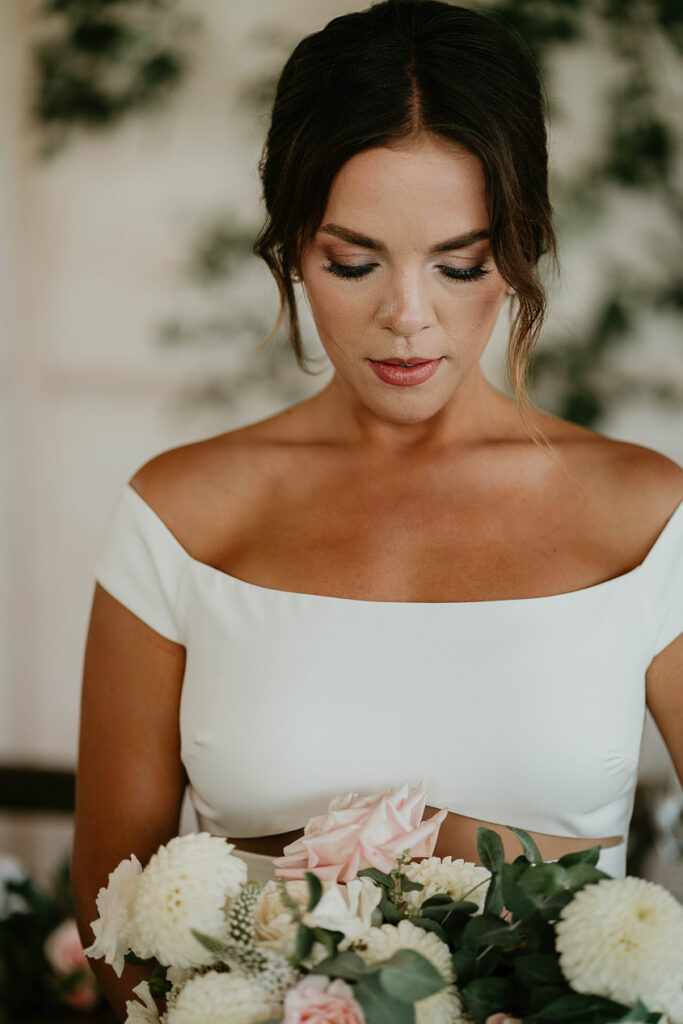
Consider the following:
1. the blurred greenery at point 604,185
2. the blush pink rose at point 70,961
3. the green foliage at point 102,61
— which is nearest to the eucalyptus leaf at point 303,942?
the blush pink rose at point 70,961

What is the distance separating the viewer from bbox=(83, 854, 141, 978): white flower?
90 centimetres

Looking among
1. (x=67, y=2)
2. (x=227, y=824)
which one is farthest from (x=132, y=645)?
(x=67, y=2)

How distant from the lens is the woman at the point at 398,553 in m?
1.14

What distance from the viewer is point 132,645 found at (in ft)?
4.44

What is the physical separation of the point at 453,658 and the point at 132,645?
41cm

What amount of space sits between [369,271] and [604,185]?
1330 millimetres

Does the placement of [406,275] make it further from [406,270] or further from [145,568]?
[145,568]

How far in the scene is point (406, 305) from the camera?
114 cm

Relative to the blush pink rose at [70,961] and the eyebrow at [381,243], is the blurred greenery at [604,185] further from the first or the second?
the blush pink rose at [70,961]

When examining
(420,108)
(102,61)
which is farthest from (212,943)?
(102,61)

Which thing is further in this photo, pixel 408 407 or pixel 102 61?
pixel 102 61

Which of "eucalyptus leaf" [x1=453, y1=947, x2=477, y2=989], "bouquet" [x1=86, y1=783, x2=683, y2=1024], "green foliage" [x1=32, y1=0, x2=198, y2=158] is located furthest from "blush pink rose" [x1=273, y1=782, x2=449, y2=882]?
"green foliage" [x1=32, y1=0, x2=198, y2=158]

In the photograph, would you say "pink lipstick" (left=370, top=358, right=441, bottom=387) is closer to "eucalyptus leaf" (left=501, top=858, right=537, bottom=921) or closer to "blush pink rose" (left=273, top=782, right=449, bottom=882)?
"blush pink rose" (left=273, top=782, right=449, bottom=882)

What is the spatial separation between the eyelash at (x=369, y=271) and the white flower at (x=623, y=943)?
66 cm
